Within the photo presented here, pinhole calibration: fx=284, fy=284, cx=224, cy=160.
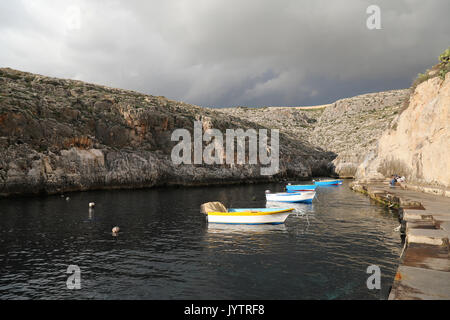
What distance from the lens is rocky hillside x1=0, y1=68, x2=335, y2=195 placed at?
55625mm

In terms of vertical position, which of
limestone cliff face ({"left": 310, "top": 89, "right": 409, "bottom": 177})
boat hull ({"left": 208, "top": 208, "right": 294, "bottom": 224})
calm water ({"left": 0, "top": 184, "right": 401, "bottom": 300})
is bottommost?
calm water ({"left": 0, "top": 184, "right": 401, "bottom": 300})

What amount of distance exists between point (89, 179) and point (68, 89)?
37300 millimetres

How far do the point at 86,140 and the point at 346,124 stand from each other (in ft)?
442

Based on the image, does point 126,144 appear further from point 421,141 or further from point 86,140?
point 421,141

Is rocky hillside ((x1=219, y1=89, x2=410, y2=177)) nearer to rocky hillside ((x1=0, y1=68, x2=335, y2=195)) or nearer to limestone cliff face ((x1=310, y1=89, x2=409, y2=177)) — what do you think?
limestone cliff face ((x1=310, y1=89, x2=409, y2=177))

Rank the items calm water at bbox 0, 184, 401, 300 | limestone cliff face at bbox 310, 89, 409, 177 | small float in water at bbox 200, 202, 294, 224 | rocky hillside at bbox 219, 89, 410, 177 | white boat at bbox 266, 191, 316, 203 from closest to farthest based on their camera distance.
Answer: calm water at bbox 0, 184, 401, 300
small float in water at bbox 200, 202, 294, 224
white boat at bbox 266, 191, 316, 203
limestone cliff face at bbox 310, 89, 409, 177
rocky hillside at bbox 219, 89, 410, 177

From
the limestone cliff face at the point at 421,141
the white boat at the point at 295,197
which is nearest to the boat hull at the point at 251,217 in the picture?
the white boat at the point at 295,197

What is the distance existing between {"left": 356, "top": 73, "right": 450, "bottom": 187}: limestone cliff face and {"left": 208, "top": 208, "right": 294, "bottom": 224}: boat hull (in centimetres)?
2072

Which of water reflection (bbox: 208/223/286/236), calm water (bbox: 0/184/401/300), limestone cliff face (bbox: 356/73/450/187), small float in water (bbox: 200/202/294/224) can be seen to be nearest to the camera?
calm water (bbox: 0/184/401/300)

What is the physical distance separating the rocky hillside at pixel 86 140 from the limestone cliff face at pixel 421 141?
43828 millimetres

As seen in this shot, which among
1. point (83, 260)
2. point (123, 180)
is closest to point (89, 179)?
point (123, 180)

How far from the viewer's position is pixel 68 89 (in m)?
85.6

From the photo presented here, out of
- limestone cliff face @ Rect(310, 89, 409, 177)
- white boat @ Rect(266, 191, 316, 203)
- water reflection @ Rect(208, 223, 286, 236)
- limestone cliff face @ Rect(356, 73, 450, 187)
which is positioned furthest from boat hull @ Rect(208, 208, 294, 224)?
limestone cliff face @ Rect(310, 89, 409, 177)

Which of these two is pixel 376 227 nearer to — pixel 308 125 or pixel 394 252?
pixel 394 252
